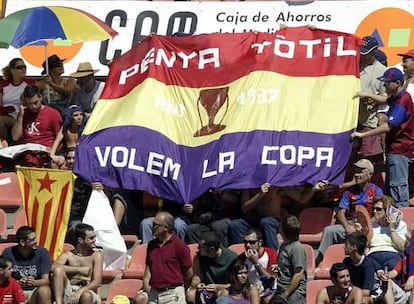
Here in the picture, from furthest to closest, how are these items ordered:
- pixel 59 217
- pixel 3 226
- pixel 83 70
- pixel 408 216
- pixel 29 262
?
pixel 83 70 → pixel 3 226 → pixel 59 217 → pixel 408 216 → pixel 29 262

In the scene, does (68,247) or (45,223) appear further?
(45,223)

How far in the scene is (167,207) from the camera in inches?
749

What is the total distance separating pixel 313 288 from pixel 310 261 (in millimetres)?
523

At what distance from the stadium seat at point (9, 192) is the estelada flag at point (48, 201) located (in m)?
0.75

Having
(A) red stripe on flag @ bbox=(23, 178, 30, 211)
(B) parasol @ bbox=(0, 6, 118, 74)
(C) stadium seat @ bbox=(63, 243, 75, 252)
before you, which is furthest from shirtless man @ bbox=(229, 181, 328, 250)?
(B) parasol @ bbox=(0, 6, 118, 74)

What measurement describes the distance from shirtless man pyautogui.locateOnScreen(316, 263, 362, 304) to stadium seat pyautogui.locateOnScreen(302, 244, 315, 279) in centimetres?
95

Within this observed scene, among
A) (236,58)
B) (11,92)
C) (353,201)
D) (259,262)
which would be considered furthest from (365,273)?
(11,92)

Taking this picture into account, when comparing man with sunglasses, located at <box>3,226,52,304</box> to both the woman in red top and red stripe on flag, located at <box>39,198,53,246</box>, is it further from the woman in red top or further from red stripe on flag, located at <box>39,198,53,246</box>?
the woman in red top

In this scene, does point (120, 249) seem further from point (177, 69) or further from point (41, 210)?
point (177, 69)

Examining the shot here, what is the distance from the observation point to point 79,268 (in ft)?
58.5

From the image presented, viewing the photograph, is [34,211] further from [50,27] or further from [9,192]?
[50,27]

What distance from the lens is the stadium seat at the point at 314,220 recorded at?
18.7 m

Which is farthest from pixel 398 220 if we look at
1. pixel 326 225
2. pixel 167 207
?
pixel 167 207

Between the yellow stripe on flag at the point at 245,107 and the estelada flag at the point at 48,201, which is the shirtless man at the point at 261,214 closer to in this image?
the yellow stripe on flag at the point at 245,107
